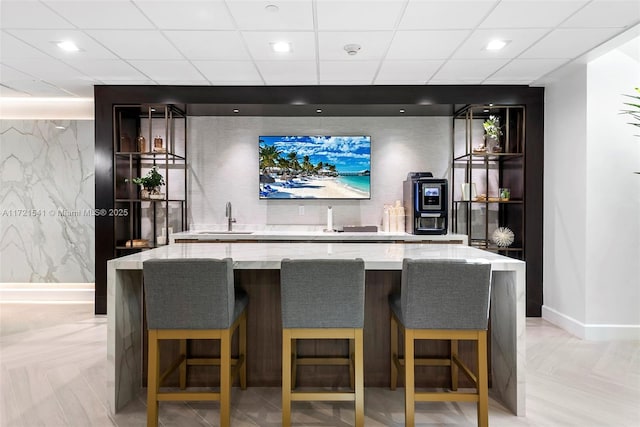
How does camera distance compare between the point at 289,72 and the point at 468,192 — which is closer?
the point at 289,72

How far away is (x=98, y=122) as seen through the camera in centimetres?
465

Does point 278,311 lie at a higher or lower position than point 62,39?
lower

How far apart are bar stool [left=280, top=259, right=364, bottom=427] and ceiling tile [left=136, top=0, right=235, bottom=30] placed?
73.8 inches

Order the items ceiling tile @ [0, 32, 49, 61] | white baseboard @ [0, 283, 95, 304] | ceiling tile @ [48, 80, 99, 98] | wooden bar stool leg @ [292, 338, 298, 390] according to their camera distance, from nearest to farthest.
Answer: wooden bar stool leg @ [292, 338, 298, 390] < ceiling tile @ [0, 32, 49, 61] < ceiling tile @ [48, 80, 99, 98] < white baseboard @ [0, 283, 95, 304]

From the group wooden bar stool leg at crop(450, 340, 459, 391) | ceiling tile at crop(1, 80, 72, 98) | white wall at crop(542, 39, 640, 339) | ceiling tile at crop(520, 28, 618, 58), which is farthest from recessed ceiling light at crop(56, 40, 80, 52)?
white wall at crop(542, 39, 640, 339)

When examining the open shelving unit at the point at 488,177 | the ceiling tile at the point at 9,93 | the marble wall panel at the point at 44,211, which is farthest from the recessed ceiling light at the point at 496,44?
the ceiling tile at the point at 9,93

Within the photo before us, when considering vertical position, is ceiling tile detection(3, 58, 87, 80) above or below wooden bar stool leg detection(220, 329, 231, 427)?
above

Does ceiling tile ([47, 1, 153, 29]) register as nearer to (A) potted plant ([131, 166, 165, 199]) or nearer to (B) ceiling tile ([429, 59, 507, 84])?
(A) potted plant ([131, 166, 165, 199])

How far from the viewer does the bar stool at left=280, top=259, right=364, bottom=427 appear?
6.88 feet

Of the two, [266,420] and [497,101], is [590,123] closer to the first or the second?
[497,101]

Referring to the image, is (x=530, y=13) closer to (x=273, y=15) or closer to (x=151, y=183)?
(x=273, y=15)

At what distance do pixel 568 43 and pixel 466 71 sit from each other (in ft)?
3.05

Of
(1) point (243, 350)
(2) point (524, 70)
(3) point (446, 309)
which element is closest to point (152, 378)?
(1) point (243, 350)

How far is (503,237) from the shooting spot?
4.74 meters
